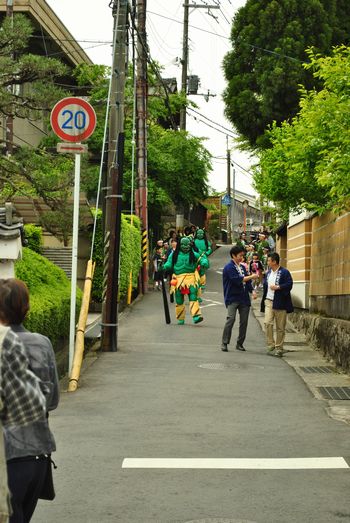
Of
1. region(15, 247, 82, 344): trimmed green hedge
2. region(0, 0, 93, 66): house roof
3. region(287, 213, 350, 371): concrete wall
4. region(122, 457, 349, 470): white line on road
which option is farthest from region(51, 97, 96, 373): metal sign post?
region(0, 0, 93, 66): house roof

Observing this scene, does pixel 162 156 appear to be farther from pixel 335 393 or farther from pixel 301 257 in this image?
pixel 335 393

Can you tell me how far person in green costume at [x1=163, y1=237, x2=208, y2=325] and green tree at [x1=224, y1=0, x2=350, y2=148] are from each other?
19437mm

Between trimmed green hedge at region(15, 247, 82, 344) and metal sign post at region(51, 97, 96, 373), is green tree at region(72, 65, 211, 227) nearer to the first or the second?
trimmed green hedge at region(15, 247, 82, 344)

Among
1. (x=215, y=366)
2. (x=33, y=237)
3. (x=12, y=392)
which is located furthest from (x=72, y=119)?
(x=33, y=237)

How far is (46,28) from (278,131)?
46.0 feet

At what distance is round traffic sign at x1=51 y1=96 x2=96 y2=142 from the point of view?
41.8 feet

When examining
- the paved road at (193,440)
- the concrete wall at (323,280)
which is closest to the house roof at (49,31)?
the concrete wall at (323,280)

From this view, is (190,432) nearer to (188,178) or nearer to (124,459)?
(124,459)

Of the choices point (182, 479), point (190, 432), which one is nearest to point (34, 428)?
point (182, 479)

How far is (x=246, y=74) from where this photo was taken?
1610 inches

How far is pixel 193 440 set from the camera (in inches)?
351

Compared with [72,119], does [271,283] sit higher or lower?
lower

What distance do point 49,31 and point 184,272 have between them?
678 inches

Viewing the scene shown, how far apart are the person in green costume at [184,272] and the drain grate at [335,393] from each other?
342 inches
